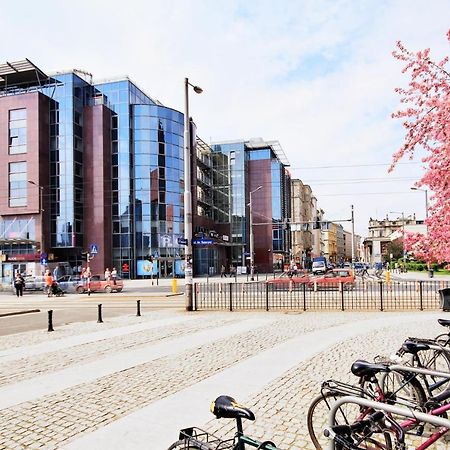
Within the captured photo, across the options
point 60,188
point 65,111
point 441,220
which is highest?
point 65,111

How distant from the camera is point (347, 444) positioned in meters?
2.93

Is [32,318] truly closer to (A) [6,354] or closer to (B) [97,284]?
(A) [6,354]

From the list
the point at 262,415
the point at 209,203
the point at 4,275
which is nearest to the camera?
the point at 262,415

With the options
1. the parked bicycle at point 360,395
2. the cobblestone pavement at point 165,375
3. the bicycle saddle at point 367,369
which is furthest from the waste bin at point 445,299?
the bicycle saddle at point 367,369

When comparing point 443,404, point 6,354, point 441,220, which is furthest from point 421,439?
point 6,354

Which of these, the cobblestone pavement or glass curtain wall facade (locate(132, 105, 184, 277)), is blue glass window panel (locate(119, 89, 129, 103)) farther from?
the cobblestone pavement

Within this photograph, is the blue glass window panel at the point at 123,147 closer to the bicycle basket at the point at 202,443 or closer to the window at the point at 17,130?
the window at the point at 17,130

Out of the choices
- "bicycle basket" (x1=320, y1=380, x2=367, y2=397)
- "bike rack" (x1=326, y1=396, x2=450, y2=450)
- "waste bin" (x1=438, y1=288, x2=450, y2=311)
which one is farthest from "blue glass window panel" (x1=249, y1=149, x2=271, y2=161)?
"bike rack" (x1=326, y1=396, x2=450, y2=450)

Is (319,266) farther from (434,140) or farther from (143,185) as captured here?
(434,140)

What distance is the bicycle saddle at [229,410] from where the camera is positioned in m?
2.96

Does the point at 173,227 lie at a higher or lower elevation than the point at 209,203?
lower

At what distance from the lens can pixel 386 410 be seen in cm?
307

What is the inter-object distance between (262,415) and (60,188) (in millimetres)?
55100

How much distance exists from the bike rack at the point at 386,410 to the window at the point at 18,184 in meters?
56.7
